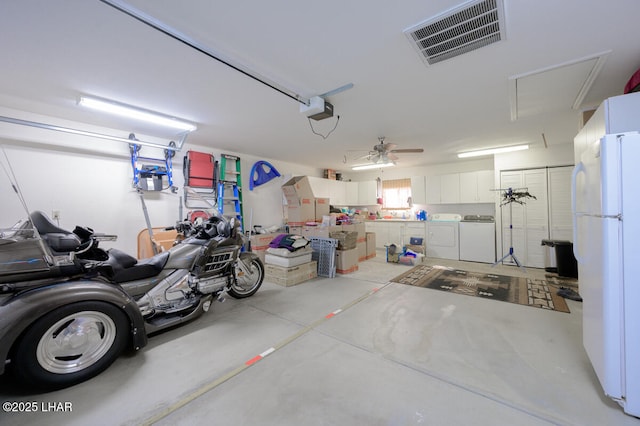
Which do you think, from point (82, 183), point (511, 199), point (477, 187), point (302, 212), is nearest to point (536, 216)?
point (511, 199)

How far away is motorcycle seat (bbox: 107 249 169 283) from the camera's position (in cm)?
218

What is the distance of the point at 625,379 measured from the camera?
54.5 inches

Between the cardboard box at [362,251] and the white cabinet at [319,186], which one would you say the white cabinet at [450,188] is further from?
the white cabinet at [319,186]

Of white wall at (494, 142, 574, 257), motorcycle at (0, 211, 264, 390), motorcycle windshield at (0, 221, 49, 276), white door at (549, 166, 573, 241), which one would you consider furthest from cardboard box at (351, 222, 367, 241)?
motorcycle windshield at (0, 221, 49, 276)

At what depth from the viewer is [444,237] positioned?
597 cm

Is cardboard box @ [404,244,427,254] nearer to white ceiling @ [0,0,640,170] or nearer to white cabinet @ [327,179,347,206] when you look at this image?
white cabinet @ [327,179,347,206]

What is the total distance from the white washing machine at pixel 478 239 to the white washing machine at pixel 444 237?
0.42ft

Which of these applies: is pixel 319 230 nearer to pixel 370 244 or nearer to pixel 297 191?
pixel 297 191

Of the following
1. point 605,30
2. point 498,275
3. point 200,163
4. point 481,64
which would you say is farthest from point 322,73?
point 498,275

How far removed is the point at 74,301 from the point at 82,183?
2.50 meters

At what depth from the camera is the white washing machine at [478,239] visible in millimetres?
5406

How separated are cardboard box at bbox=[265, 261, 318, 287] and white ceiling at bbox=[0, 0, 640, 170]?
2234 mm

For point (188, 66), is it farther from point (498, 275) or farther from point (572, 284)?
point (572, 284)

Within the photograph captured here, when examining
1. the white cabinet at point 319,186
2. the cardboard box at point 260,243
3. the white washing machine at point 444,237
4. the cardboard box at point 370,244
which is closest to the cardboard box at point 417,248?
the white washing machine at point 444,237
